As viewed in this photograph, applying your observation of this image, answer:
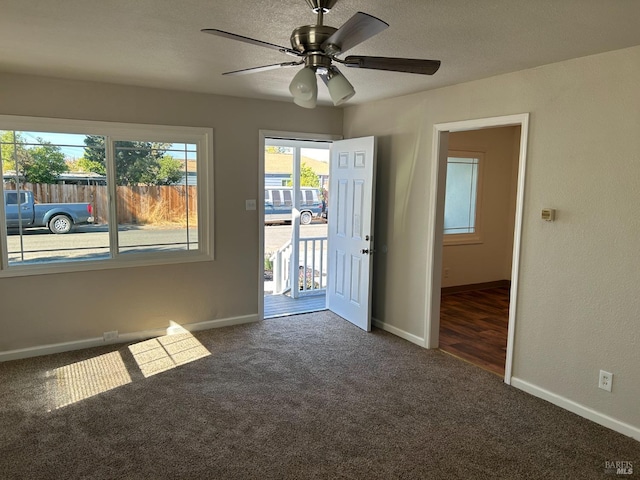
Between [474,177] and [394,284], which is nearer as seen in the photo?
[394,284]

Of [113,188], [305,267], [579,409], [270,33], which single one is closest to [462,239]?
[305,267]

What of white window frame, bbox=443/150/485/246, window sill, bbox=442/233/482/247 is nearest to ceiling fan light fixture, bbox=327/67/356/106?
white window frame, bbox=443/150/485/246

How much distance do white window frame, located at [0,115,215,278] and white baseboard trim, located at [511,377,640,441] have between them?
304cm

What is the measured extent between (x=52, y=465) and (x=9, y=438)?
464 mm

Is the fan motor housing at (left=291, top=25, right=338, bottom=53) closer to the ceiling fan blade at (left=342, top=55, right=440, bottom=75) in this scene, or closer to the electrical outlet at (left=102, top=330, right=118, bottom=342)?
the ceiling fan blade at (left=342, top=55, right=440, bottom=75)

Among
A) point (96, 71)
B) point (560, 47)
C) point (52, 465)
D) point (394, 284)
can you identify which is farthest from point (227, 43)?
point (394, 284)

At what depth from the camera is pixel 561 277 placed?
121 inches

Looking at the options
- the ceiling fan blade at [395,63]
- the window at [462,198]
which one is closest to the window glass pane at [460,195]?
the window at [462,198]

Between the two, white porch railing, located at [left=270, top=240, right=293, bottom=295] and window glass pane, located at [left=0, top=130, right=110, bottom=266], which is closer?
window glass pane, located at [left=0, top=130, right=110, bottom=266]

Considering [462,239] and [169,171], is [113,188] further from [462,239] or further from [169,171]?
[462,239]

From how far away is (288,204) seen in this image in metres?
6.10

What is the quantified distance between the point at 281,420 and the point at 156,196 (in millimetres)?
2511

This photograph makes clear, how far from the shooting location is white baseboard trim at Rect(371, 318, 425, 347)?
427cm

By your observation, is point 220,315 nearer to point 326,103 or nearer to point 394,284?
point 394,284
